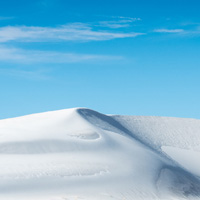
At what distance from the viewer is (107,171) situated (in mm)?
18875

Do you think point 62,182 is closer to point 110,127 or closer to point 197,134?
point 110,127

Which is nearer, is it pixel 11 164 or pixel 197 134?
pixel 11 164

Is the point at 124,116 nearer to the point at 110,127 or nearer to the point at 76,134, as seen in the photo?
the point at 110,127

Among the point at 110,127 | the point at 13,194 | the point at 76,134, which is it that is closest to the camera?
the point at 13,194

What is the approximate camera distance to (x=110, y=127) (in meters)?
26.9

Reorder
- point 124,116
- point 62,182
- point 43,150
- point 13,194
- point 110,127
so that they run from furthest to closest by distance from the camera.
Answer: point 124,116
point 110,127
point 43,150
point 62,182
point 13,194

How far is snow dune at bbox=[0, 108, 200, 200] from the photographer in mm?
16641

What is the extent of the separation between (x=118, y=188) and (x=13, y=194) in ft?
13.8

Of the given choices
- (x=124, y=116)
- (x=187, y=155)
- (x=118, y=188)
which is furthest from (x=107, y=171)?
(x=124, y=116)

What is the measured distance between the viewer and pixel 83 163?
19.0 m

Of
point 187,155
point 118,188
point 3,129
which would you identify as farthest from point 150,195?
point 187,155

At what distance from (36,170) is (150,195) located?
446cm

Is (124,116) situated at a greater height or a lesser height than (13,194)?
greater

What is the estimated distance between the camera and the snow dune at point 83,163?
16641 mm
